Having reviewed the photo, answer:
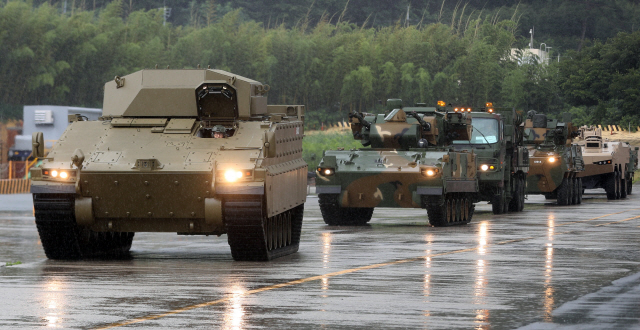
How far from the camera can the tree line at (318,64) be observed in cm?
5603

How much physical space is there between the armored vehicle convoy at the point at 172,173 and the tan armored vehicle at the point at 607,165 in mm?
20744

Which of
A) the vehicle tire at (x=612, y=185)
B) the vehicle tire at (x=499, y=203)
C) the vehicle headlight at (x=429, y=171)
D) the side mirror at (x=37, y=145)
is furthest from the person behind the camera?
the vehicle tire at (x=612, y=185)

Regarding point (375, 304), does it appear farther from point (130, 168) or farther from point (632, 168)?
point (632, 168)

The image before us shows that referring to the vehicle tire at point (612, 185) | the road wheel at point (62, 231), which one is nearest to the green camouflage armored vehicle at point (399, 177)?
the road wheel at point (62, 231)

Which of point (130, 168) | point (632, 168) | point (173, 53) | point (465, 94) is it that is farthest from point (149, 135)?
point (465, 94)

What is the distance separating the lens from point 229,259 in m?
15.1

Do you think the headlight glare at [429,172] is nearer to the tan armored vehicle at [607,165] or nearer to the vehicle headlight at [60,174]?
the vehicle headlight at [60,174]

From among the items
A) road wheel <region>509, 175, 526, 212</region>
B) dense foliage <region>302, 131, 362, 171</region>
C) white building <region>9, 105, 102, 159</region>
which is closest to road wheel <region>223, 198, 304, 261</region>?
road wheel <region>509, 175, 526, 212</region>

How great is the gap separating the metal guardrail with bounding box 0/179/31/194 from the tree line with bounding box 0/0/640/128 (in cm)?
1678

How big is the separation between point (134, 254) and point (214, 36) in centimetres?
→ 4882

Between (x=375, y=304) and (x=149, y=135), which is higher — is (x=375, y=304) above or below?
below

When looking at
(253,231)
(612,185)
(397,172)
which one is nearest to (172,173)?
(253,231)

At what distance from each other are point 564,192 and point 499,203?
5092 mm

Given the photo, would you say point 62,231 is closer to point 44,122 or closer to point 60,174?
point 60,174
